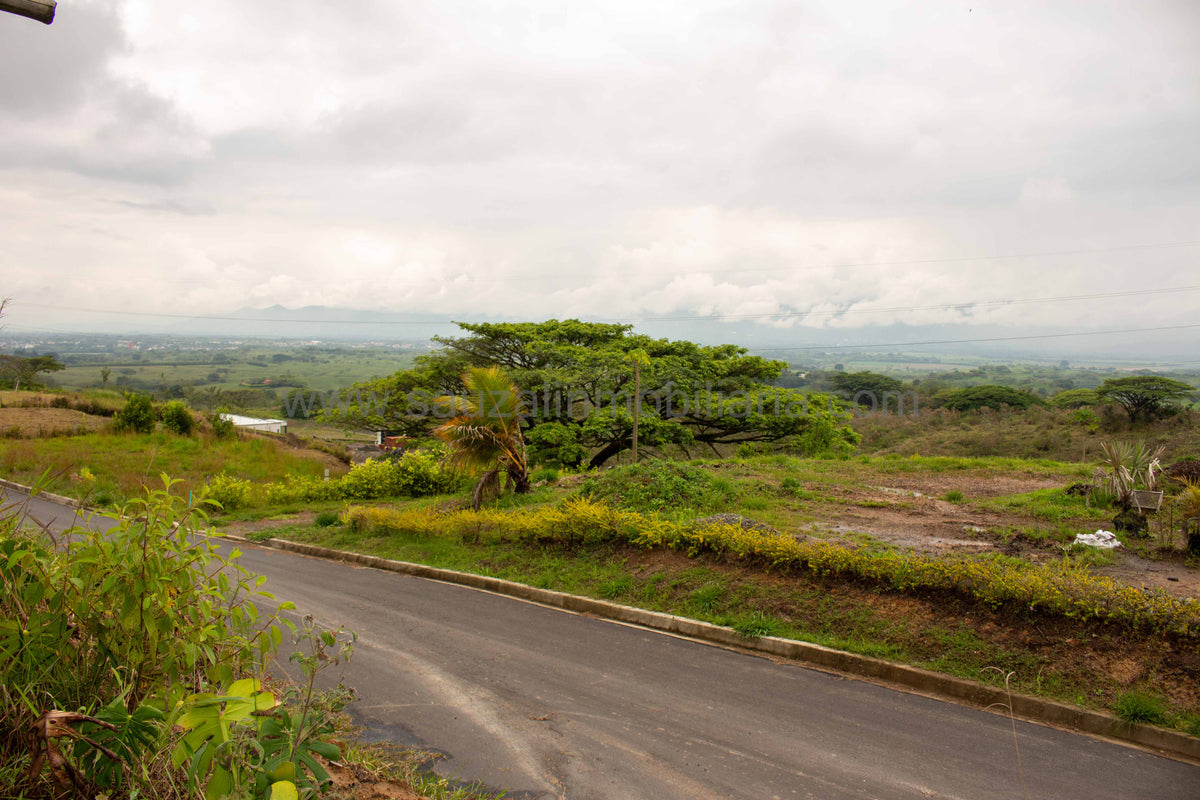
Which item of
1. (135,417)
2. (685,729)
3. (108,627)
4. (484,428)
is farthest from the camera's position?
(135,417)

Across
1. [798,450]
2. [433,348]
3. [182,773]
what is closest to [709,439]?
[798,450]

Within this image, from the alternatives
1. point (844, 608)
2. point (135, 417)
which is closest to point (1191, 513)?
point (844, 608)

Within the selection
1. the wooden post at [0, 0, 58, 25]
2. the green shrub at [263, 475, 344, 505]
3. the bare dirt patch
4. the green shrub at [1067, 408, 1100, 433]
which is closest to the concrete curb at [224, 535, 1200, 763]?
the wooden post at [0, 0, 58, 25]

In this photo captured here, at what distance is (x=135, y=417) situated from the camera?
94.8 feet

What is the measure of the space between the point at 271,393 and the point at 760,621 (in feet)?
268

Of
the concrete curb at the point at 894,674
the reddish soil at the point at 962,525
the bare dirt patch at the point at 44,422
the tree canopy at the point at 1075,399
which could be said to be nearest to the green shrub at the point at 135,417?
the bare dirt patch at the point at 44,422

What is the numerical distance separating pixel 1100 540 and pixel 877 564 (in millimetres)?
3583

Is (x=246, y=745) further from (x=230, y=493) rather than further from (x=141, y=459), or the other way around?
(x=141, y=459)

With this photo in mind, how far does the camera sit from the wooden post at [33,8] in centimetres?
305

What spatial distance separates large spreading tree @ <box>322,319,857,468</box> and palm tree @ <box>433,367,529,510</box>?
26.9ft

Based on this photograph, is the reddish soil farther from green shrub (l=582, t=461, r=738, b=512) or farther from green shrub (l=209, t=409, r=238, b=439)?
green shrub (l=209, t=409, r=238, b=439)

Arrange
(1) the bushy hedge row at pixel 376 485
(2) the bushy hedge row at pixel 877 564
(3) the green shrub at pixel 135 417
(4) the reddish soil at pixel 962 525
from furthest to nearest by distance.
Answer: (3) the green shrub at pixel 135 417 < (1) the bushy hedge row at pixel 376 485 < (4) the reddish soil at pixel 962 525 < (2) the bushy hedge row at pixel 877 564

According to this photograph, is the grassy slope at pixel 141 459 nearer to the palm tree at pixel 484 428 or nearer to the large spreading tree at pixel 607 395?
Answer: the large spreading tree at pixel 607 395

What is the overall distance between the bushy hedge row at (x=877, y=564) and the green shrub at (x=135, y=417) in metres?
24.0
